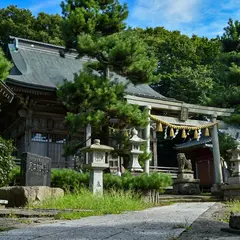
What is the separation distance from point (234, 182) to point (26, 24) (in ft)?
85.5

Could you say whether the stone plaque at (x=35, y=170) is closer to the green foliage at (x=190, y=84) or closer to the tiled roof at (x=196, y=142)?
the tiled roof at (x=196, y=142)

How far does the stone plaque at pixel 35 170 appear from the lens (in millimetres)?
9758

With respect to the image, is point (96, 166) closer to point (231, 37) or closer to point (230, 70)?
point (230, 70)

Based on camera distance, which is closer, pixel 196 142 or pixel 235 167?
pixel 235 167

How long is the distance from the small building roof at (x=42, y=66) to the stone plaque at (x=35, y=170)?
649 cm

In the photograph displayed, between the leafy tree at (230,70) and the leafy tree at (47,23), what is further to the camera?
the leafy tree at (47,23)

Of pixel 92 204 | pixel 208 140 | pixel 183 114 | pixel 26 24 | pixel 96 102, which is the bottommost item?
pixel 92 204

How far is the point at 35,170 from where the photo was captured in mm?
10109

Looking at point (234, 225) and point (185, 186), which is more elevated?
point (185, 186)

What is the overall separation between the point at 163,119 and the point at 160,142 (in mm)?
14293

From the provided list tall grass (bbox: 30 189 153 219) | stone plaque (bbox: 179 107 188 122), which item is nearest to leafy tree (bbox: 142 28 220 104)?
stone plaque (bbox: 179 107 188 122)

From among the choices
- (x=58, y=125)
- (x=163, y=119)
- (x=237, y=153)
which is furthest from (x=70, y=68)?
(x=237, y=153)

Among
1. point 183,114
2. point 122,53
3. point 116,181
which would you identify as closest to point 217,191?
point 183,114

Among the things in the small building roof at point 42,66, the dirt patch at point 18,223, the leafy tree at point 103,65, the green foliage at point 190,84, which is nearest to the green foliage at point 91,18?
the leafy tree at point 103,65
